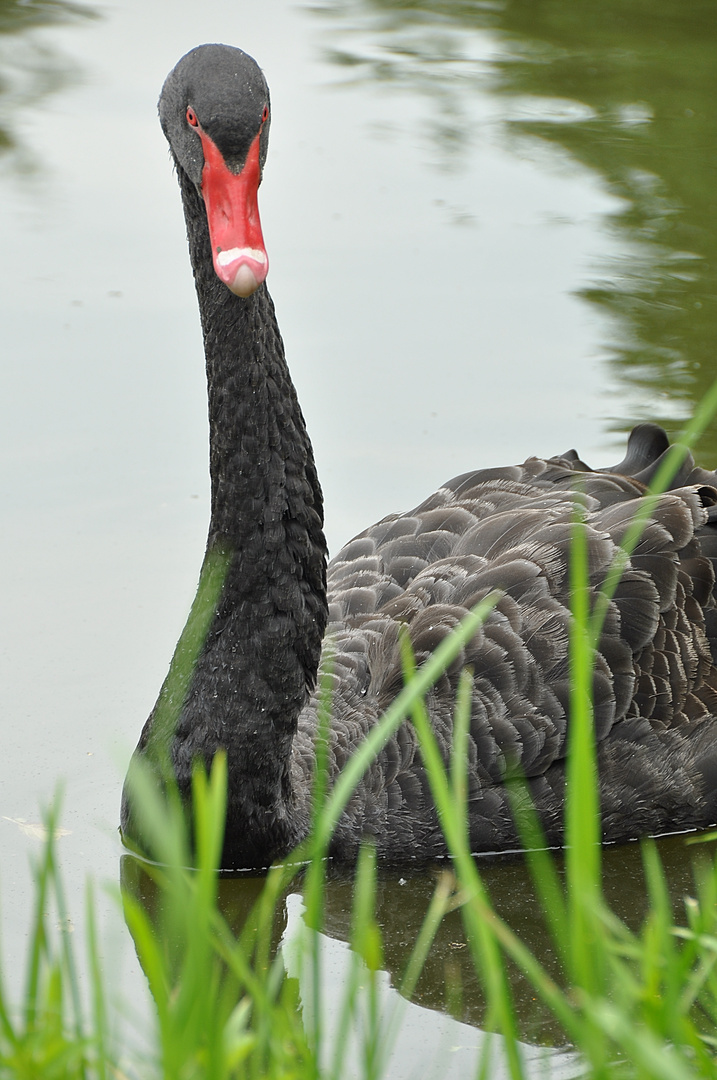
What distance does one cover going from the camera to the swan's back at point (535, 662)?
3.62 metres

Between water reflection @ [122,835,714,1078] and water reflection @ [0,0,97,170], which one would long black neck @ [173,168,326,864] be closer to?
water reflection @ [122,835,714,1078]

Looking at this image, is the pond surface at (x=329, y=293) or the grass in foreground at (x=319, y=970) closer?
the grass in foreground at (x=319, y=970)

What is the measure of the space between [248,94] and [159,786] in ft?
4.93

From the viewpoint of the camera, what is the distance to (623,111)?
8352mm

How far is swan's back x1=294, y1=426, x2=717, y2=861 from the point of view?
362 centimetres

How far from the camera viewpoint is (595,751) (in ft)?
12.3

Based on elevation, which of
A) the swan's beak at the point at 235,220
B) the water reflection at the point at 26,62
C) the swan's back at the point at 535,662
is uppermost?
the water reflection at the point at 26,62

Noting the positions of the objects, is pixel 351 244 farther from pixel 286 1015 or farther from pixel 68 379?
pixel 286 1015

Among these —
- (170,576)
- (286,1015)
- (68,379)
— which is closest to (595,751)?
(170,576)

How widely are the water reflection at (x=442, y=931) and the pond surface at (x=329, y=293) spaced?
0.03 metres

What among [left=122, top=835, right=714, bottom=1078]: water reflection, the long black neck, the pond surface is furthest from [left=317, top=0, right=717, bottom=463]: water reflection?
the long black neck

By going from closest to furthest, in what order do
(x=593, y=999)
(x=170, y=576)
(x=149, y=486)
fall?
(x=593, y=999) < (x=170, y=576) < (x=149, y=486)

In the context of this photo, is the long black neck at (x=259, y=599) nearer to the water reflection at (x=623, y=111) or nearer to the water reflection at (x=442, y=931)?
the water reflection at (x=442, y=931)

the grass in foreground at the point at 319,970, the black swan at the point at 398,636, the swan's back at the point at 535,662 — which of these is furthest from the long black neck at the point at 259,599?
the grass in foreground at the point at 319,970
